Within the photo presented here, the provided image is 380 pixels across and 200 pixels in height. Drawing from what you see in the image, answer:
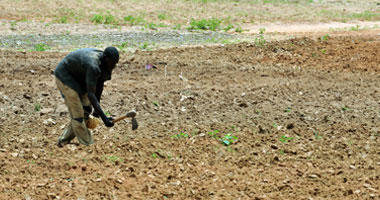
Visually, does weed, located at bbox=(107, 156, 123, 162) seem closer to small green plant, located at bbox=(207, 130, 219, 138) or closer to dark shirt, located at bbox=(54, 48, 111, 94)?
dark shirt, located at bbox=(54, 48, 111, 94)

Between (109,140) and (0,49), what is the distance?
6736mm

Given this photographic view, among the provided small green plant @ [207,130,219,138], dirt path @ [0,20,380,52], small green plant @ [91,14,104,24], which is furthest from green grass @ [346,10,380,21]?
small green plant @ [207,130,219,138]

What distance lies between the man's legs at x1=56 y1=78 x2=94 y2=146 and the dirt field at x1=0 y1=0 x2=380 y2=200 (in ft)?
1.19

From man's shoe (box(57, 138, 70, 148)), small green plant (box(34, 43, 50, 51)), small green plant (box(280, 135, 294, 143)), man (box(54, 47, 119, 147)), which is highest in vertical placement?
man (box(54, 47, 119, 147))

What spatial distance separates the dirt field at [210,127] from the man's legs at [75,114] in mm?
361

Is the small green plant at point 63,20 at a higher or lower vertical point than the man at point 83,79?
lower

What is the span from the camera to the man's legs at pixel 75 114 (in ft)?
19.3

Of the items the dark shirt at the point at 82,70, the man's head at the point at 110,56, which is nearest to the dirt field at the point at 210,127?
the dark shirt at the point at 82,70

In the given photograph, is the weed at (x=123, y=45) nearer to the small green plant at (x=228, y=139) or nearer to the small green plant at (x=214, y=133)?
the small green plant at (x=214, y=133)

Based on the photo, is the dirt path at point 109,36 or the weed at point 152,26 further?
the weed at point 152,26

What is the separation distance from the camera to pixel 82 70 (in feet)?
18.7

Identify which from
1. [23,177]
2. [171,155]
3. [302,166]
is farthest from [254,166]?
[23,177]

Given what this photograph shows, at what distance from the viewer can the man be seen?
5.50m

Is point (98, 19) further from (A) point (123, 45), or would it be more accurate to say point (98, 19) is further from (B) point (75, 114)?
(B) point (75, 114)
